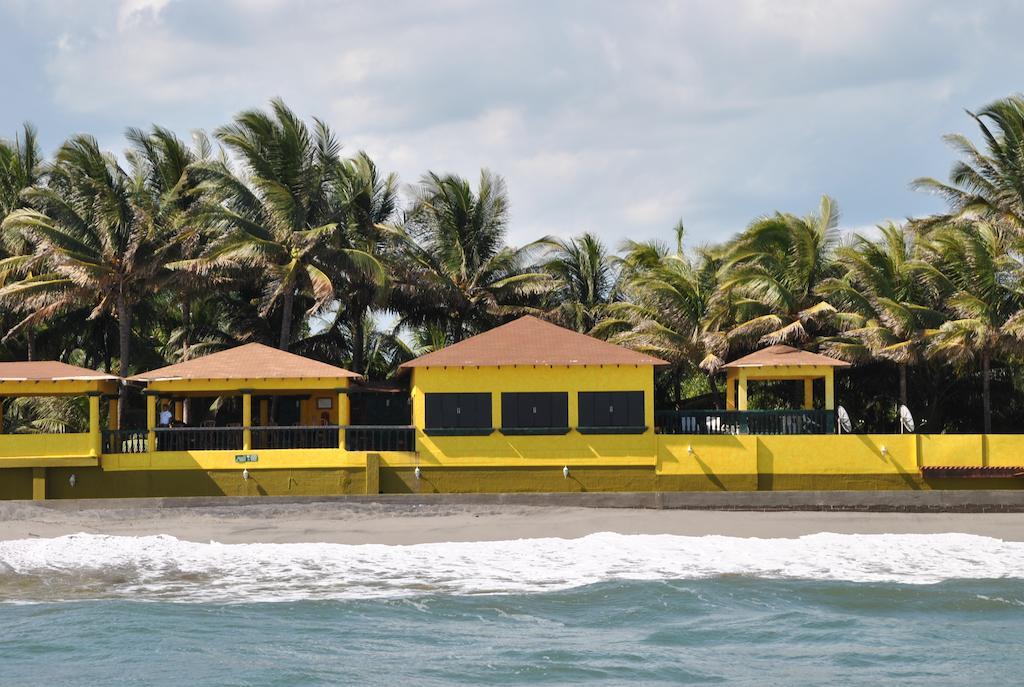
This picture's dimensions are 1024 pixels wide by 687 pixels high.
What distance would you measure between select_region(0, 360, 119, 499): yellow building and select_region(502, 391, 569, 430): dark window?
8.14 m

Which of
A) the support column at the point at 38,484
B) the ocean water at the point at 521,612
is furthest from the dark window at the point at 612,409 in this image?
the support column at the point at 38,484

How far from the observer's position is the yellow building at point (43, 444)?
2478 cm

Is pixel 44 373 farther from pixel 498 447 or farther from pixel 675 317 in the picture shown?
pixel 675 317

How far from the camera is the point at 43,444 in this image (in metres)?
25.0

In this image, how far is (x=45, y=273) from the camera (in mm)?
33125

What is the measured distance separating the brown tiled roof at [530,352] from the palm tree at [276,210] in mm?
5919

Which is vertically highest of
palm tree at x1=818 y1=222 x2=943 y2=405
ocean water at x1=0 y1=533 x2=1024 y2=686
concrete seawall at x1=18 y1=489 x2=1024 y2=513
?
palm tree at x1=818 y1=222 x2=943 y2=405

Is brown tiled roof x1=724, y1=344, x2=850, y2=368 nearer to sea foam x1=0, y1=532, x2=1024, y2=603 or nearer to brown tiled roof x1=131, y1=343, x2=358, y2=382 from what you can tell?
sea foam x1=0, y1=532, x2=1024, y2=603

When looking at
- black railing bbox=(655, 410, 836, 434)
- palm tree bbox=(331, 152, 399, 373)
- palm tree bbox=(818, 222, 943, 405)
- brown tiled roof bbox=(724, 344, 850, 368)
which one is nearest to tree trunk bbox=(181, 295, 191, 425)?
palm tree bbox=(331, 152, 399, 373)

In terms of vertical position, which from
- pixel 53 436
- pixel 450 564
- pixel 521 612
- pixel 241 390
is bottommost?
pixel 521 612

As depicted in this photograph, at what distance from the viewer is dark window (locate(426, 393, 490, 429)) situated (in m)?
25.7

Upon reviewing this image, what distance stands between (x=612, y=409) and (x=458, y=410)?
326cm

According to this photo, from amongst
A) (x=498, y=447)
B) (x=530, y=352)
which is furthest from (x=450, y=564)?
(x=530, y=352)

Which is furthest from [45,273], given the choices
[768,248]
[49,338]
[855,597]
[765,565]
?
[855,597]
